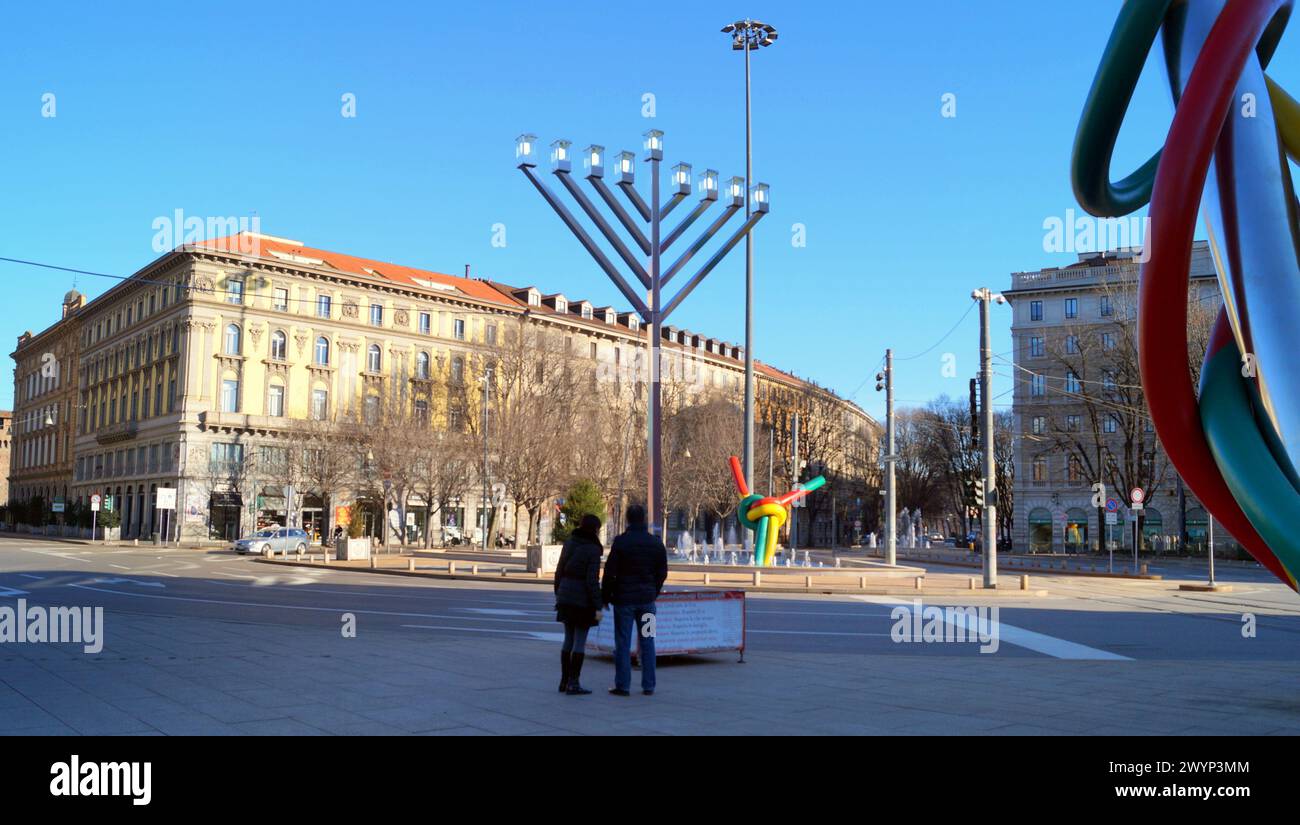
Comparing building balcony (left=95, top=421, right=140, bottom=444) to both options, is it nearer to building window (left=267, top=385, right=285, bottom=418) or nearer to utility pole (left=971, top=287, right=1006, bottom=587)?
building window (left=267, top=385, right=285, bottom=418)

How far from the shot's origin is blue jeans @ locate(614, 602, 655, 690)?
10016 millimetres

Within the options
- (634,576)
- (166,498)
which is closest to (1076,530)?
(166,498)

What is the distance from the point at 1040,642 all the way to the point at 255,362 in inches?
2550

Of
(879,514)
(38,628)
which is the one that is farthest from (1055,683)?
(879,514)

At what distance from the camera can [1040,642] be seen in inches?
630

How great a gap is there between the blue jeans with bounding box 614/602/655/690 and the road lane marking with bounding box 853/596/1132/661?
21.4ft

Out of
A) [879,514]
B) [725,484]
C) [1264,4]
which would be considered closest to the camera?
[1264,4]

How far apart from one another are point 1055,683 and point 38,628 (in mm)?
13888

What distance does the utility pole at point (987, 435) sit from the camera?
2866 cm

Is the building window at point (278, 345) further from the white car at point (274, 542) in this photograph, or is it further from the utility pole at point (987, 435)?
the utility pole at point (987, 435)

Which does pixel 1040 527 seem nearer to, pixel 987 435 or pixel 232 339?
pixel 987 435

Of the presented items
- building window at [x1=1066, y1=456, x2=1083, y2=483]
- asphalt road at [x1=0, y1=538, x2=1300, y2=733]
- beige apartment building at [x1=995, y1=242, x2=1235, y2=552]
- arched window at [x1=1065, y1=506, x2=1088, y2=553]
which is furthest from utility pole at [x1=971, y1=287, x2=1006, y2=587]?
arched window at [x1=1065, y1=506, x2=1088, y2=553]

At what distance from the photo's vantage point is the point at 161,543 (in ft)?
213
